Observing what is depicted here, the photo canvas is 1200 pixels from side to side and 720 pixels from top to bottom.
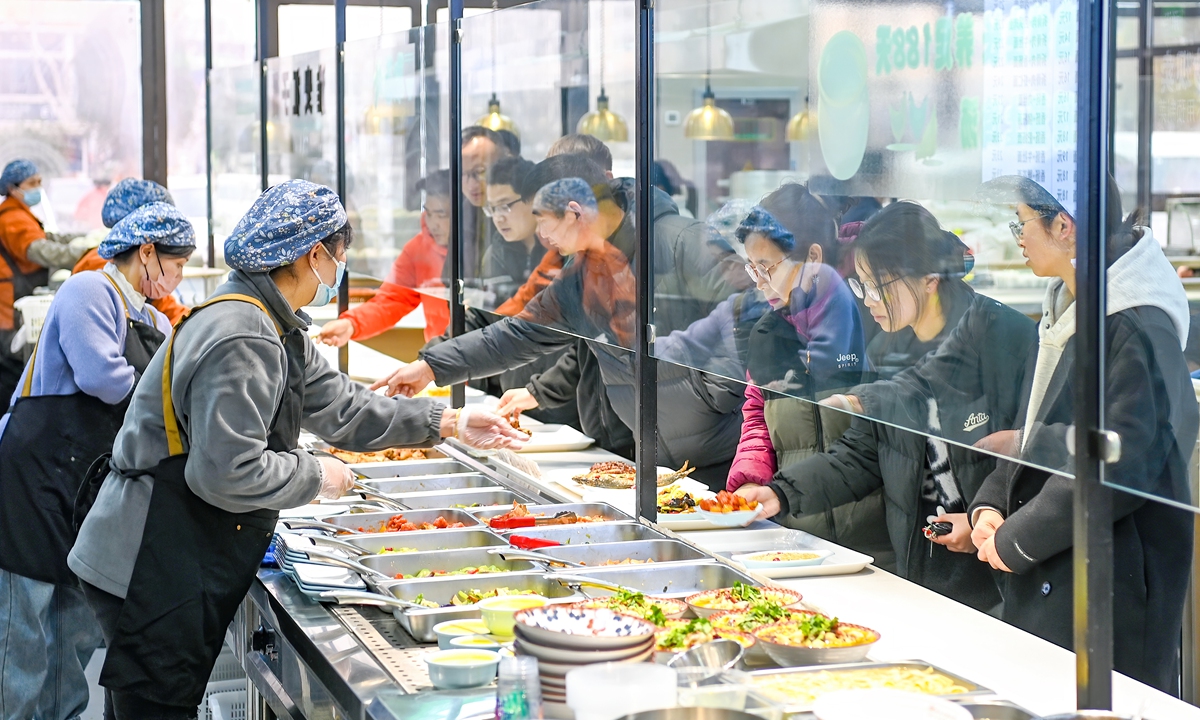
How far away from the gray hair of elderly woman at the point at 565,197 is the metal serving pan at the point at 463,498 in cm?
72

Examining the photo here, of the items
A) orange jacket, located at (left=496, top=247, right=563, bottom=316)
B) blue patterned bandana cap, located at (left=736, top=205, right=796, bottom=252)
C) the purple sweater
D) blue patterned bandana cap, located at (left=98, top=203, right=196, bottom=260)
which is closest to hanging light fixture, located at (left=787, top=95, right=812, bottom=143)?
blue patterned bandana cap, located at (left=736, top=205, right=796, bottom=252)

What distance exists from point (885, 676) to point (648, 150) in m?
1.34

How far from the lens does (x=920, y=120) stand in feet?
6.24

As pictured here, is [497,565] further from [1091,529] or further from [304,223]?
[1091,529]

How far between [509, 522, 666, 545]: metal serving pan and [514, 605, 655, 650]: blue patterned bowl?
0.67 metres

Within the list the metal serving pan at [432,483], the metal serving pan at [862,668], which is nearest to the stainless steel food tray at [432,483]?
the metal serving pan at [432,483]

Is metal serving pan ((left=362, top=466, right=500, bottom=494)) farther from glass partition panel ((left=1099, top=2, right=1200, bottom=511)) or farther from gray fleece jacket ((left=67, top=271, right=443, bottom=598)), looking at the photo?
glass partition panel ((left=1099, top=2, right=1200, bottom=511))

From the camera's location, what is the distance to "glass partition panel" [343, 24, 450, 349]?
4.36 m

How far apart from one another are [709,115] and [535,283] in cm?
114

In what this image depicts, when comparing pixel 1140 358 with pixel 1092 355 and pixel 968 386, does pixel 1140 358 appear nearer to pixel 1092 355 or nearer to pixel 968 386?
pixel 1092 355

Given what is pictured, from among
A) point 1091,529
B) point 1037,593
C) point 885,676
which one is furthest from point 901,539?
point 1091,529

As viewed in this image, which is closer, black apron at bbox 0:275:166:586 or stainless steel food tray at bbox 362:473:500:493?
stainless steel food tray at bbox 362:473:500:493

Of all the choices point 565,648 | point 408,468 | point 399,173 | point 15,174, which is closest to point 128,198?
point 399,173

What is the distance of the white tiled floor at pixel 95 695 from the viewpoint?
12.5 ft
